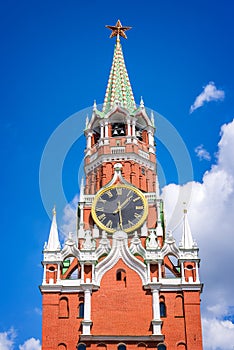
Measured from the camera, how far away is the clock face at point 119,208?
5484 centimetres

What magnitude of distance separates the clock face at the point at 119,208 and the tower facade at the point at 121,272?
73mm

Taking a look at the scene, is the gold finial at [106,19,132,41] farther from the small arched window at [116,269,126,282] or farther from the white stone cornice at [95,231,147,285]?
the small arched window at [116,269,126,282]

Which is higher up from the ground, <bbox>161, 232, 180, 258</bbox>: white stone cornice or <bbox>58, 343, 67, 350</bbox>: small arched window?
<bbox>161, 232, 180, 258</bbox>: white stone cornice

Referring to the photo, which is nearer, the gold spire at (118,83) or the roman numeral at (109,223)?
the roman numeral at (109,223)

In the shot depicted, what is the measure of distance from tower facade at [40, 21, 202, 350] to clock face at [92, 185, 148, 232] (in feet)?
0.24

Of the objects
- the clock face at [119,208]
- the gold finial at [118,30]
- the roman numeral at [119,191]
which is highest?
the gold finial at [118,30]

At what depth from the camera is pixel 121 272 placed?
52.1m

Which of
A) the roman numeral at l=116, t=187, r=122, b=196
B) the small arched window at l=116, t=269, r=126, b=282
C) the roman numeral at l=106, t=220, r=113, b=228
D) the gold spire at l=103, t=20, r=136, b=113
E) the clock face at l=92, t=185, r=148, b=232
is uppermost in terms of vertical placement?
the gold spire at l=103, t=20, r=136, b=113

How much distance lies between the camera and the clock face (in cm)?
5484

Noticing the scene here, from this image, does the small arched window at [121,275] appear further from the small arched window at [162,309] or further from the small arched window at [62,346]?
the small arched window at [62,346]

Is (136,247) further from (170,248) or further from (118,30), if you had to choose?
(118,30)

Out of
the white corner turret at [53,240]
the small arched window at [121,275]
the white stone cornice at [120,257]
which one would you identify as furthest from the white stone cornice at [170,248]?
the white corner turret at [53,240]

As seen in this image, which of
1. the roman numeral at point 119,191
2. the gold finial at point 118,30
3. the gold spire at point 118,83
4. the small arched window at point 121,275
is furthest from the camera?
the gold finial at point 118,30

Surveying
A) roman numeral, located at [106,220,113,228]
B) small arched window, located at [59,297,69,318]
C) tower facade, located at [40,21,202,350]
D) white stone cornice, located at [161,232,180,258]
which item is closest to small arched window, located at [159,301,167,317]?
tower facade, located at [40,21,202,350]
